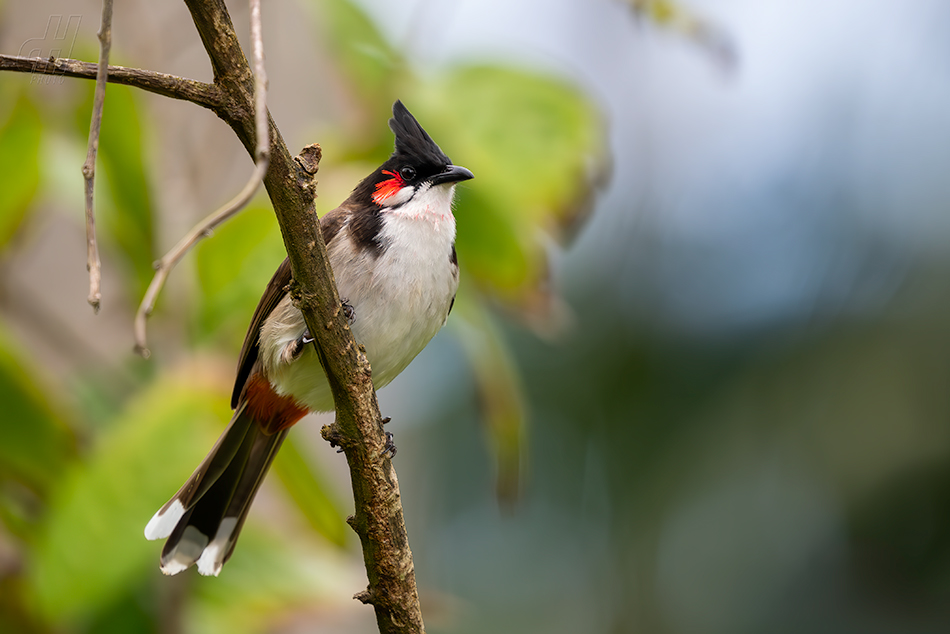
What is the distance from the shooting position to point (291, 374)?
189cm

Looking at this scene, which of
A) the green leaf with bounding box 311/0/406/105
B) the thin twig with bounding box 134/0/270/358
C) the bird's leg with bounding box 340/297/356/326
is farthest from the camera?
the green leaf with bounding box 311/0/406/105

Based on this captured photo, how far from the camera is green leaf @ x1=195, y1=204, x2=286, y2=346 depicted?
7.21 feet

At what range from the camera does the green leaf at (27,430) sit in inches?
86.0

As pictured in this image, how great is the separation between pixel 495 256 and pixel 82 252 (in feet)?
6.32

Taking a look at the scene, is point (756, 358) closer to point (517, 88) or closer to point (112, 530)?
point (517, 88)

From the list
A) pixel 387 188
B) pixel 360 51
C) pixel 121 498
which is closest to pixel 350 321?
pixel 387 188

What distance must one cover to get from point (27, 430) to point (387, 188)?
1.16 metres

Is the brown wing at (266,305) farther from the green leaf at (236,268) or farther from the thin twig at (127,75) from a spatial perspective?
the thin twig at (127,75)

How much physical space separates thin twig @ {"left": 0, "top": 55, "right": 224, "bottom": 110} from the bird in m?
0.76

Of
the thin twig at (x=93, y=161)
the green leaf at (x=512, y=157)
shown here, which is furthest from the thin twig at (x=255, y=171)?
the green leaf at (x=512, y=157)

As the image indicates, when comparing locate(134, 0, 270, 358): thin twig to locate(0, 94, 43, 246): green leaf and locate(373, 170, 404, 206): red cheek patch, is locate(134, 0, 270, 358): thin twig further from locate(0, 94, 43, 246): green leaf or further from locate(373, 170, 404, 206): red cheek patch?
locate(0, 94, 43, 246): green leaf

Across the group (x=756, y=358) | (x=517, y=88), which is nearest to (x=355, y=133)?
(x=517, y=88)

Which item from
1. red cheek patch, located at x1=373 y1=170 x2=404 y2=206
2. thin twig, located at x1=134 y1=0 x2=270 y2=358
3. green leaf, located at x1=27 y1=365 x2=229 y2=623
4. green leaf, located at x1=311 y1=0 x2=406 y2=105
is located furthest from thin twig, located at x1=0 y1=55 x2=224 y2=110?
green leaf, located at x1=311 y1=0 x2=406 y2=105

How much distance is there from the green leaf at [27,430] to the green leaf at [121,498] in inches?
10.3
